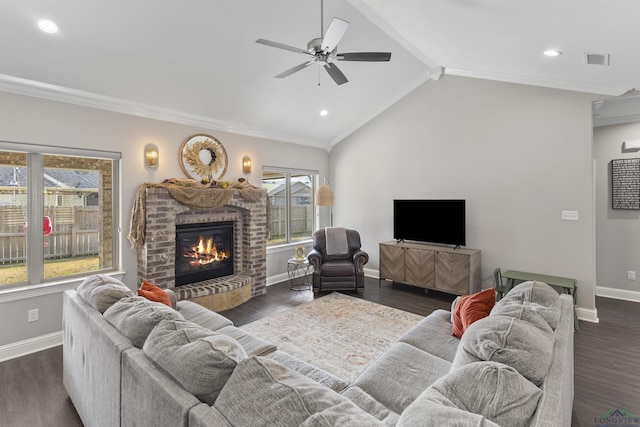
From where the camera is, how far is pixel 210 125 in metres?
4.78

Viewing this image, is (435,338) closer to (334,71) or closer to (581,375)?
(581,375)

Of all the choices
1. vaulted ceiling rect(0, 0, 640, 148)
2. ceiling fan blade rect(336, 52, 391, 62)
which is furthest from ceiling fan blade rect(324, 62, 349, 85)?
vaulted ceiling rect(0, 0, 640, 148)

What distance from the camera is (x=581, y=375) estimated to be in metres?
2.79

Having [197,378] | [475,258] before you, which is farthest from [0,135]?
[475,258]

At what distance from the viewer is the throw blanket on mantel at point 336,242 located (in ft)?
17.9

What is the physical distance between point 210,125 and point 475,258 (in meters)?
4.47

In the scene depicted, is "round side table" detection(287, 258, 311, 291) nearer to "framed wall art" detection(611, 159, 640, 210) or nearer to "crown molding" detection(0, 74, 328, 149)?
"crown molding" detection(0, 74, 328, 149)

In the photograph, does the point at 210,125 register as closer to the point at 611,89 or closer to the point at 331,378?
the point at 331,378

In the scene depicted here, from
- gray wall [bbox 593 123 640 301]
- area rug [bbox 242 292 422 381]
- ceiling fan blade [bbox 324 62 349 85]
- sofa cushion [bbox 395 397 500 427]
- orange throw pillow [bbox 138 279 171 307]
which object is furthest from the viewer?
gray wall [bbox 593 123 640 301]

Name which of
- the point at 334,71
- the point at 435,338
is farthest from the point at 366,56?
the point at 435,338

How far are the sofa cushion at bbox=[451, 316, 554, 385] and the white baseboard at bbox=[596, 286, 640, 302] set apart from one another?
14.6 ft

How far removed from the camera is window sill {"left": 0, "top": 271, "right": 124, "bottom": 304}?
3.15 metres

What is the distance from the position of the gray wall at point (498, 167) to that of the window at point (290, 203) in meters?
1.25

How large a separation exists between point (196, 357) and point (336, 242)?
4303 mm
